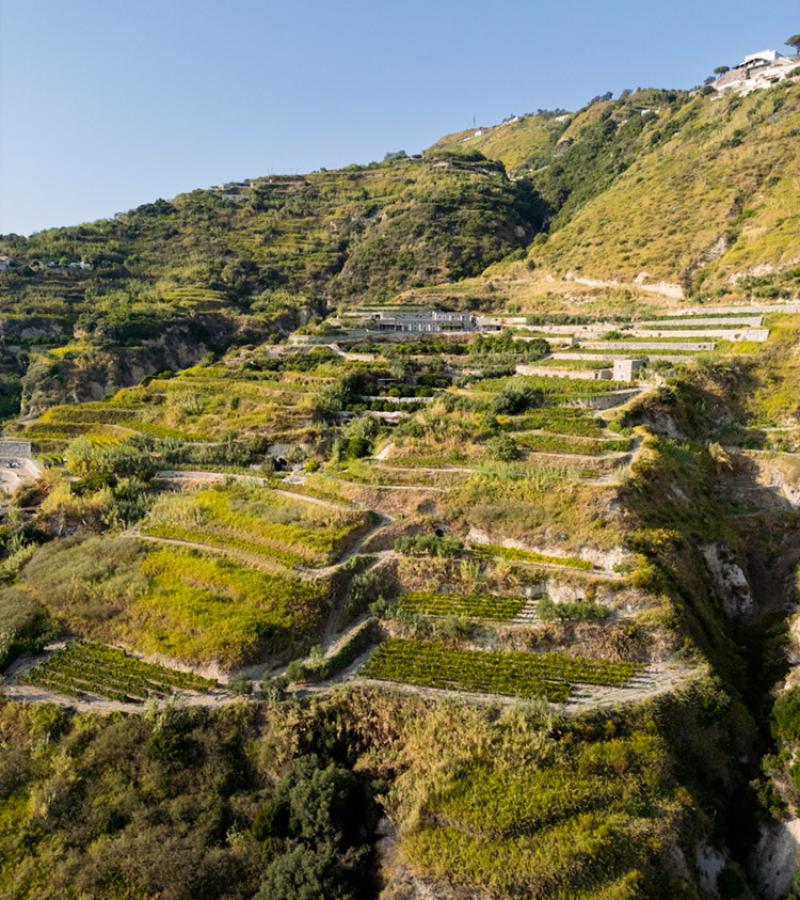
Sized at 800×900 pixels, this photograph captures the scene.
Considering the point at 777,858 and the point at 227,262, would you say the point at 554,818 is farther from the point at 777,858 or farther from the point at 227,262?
the point at 227,262

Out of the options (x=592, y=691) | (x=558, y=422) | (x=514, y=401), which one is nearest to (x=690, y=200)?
(x=514, y=401)

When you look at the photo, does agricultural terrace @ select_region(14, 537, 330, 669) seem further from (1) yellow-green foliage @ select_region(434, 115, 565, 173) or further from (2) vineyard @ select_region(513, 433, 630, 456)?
(1) yellow-green foliage @ select_region(434, 115, 565, 173)

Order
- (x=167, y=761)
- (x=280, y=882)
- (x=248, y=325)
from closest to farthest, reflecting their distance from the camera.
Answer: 1. (x=280, y=882)
2. (x=167, y=761)
3. (x=248, y=325)

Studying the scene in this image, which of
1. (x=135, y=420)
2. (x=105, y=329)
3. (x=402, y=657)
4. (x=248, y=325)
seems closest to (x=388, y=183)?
(x=248, y=325)

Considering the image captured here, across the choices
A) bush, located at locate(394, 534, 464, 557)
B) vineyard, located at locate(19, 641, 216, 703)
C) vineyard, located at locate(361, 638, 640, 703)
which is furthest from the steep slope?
vineyard, located at locate(361, 638, 640, 703)

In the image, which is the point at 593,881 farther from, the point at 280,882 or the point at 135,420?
the point at 135,420

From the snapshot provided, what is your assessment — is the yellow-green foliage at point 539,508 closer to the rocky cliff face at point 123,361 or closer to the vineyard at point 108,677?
the vineyard at point 108,677
